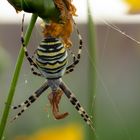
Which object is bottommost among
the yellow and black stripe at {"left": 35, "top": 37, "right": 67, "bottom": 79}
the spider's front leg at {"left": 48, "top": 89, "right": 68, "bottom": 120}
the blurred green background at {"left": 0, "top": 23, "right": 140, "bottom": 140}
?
the blurred green background at {"left": 0, "top": 23, "right": 140, "bottom": 140}

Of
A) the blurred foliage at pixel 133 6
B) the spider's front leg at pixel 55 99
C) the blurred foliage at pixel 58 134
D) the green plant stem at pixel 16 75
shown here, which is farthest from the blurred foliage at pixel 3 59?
the green plant stem at pixel 16 75

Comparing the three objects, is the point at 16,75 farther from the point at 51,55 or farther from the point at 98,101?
the point at 98,101

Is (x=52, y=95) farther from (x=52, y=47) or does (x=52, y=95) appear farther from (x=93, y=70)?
(x=52, y=47)

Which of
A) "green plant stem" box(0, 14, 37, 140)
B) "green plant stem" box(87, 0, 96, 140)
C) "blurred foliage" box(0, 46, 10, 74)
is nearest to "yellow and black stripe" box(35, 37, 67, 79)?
"green plant stem" box(0, 14, 37, 140)

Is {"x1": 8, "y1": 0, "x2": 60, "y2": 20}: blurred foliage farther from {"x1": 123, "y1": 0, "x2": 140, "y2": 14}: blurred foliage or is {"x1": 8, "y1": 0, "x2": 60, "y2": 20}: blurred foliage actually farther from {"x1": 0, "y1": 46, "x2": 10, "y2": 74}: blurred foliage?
{"x1": 0, "y1": 46, "x2": 10, "y2": 74}: blurred foliage

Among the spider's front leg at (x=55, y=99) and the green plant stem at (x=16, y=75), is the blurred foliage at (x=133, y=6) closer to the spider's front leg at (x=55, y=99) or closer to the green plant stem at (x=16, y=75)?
the spider's front leg at (x=55, y=99)

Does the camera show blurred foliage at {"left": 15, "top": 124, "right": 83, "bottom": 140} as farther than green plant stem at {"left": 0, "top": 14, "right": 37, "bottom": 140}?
Yes

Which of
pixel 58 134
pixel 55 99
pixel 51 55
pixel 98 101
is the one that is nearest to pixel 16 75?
pixel 51 55

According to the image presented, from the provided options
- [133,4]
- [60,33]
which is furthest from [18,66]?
[133,4]
